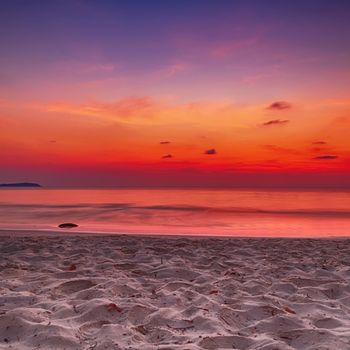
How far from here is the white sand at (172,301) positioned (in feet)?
11.5

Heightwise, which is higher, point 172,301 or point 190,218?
point 172,301

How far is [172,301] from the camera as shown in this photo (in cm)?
467

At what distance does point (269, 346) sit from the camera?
10.9 feet

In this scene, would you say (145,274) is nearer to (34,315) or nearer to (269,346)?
(34,315)

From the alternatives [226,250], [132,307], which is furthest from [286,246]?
[132,307]

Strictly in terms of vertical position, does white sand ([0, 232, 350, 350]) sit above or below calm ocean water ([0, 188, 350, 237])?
above

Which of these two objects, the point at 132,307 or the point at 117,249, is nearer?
the point at 132,307

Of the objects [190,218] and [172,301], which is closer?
[172,301]

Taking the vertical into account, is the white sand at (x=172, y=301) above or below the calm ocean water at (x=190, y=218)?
above

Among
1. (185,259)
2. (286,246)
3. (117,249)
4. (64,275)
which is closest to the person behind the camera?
(64,275)

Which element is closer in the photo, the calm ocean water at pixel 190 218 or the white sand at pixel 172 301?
the white sand at pixel 172 301

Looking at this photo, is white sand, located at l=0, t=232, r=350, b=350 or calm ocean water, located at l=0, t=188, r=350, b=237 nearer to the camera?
white sand, located at l=0, t=232, r=350, b=350

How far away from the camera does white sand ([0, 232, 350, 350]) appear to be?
3516 mm

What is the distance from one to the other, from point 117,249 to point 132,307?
4.73 m
